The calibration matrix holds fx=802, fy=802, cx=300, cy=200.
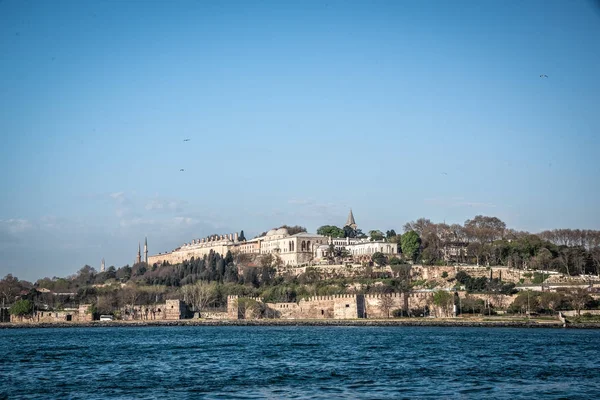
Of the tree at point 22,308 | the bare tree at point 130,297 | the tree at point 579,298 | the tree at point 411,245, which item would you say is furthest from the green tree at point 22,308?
the tree at point 579,298

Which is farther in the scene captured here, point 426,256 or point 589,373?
point 426,256

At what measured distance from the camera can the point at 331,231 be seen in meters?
116

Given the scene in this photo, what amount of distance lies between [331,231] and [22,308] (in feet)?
179

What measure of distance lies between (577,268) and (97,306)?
43684mm

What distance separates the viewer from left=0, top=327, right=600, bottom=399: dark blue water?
2073 centimetres

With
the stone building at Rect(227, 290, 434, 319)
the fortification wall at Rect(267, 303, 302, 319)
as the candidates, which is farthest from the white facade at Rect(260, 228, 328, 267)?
the stone building at Rect(227, 290, 434, 319)

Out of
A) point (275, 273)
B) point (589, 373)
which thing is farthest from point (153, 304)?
point (589, 373)

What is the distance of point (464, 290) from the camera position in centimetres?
6512

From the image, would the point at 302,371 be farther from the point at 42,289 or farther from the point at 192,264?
the point at 42,289

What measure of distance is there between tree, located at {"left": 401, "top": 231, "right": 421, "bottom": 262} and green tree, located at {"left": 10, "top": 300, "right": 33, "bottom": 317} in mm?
Answer: 38922

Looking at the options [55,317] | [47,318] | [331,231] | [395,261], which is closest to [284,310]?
[395,261]

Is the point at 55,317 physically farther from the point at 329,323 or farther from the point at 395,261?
the point at 395,261

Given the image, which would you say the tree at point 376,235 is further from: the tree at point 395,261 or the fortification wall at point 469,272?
the fortification wall at point 469,272

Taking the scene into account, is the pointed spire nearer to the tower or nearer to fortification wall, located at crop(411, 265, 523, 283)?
the tower
